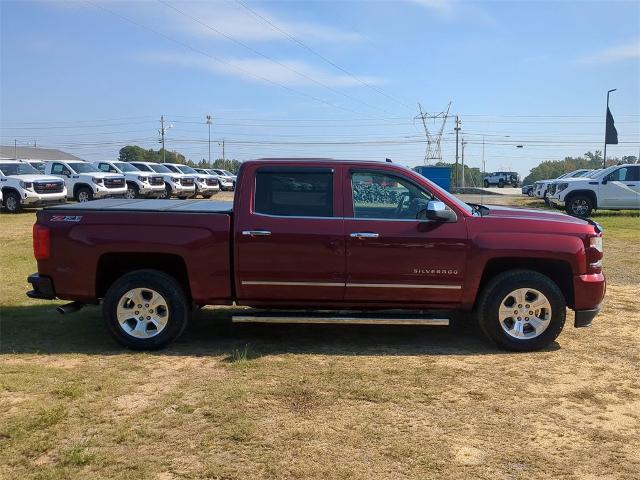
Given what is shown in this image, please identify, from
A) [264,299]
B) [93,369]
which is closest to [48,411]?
[93,369]

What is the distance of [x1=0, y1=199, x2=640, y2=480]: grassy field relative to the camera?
3.32 metres

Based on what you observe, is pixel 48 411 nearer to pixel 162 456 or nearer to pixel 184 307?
pixel 162 456

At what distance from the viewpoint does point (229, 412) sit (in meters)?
3.98

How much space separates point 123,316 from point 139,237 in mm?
779

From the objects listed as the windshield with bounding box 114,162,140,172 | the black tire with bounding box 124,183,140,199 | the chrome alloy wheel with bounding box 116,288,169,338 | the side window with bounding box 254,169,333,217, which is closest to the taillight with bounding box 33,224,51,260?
the chrome alloy wheel with bounding box 116,288,169,338

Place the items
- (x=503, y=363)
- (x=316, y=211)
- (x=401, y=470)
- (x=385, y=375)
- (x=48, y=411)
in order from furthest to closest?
(x=316, y=211)
(x=503, y=363)
(x=385, y=375)
(x=48, y=411)
(x=401, y=470)

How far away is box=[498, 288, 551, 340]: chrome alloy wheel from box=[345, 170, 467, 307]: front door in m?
0.48

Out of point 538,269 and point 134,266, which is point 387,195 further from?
point 134,266

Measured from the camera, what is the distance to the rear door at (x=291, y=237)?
5.29 m

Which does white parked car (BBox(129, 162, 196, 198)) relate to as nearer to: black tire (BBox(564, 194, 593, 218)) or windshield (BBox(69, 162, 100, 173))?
windshield (BBox(69, 162, 100, 173))

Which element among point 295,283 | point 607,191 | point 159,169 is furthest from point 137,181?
point 295,283

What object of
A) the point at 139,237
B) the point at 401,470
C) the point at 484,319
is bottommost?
the point at 401,470

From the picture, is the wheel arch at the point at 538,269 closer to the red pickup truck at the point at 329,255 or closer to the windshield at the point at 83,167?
the red pickup truck at the point at 329,255

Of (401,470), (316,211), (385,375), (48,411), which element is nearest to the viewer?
(401,470)
